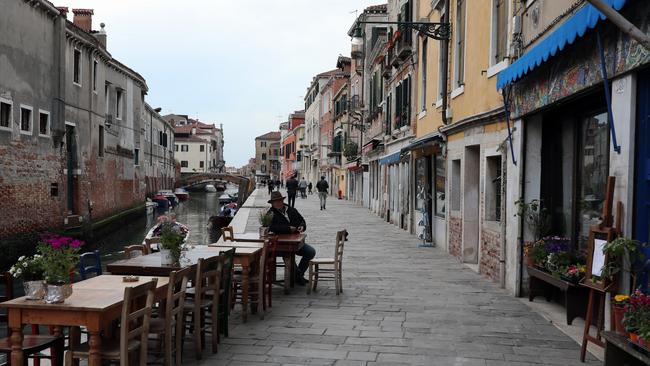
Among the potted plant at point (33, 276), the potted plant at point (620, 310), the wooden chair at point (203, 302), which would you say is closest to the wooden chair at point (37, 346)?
the potted plant at point (33, 276)

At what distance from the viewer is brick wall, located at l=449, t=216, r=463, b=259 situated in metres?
12.0

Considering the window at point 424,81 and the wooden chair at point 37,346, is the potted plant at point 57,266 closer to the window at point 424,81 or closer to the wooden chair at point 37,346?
the wooden chair at point 37,346

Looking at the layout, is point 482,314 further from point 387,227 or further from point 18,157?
point 18,157

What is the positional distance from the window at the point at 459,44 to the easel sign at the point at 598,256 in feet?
23.3

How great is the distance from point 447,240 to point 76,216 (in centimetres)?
1607

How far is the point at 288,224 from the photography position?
28.9 feet

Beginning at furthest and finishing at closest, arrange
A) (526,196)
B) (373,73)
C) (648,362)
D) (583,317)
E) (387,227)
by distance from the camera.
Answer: (373,73), (387,227), (526,196), (583,317), (648,362)

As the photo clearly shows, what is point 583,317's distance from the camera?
22.8ft

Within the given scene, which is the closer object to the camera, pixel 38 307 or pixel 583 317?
pixel 38 307

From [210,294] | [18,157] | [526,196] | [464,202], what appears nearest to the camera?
[210,294]

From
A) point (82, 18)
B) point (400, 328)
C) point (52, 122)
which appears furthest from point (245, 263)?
point (82, 18)

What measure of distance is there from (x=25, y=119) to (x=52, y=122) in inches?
82.7

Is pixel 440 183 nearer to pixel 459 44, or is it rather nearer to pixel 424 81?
pixel 424 81

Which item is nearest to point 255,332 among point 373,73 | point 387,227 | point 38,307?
point 38,307
